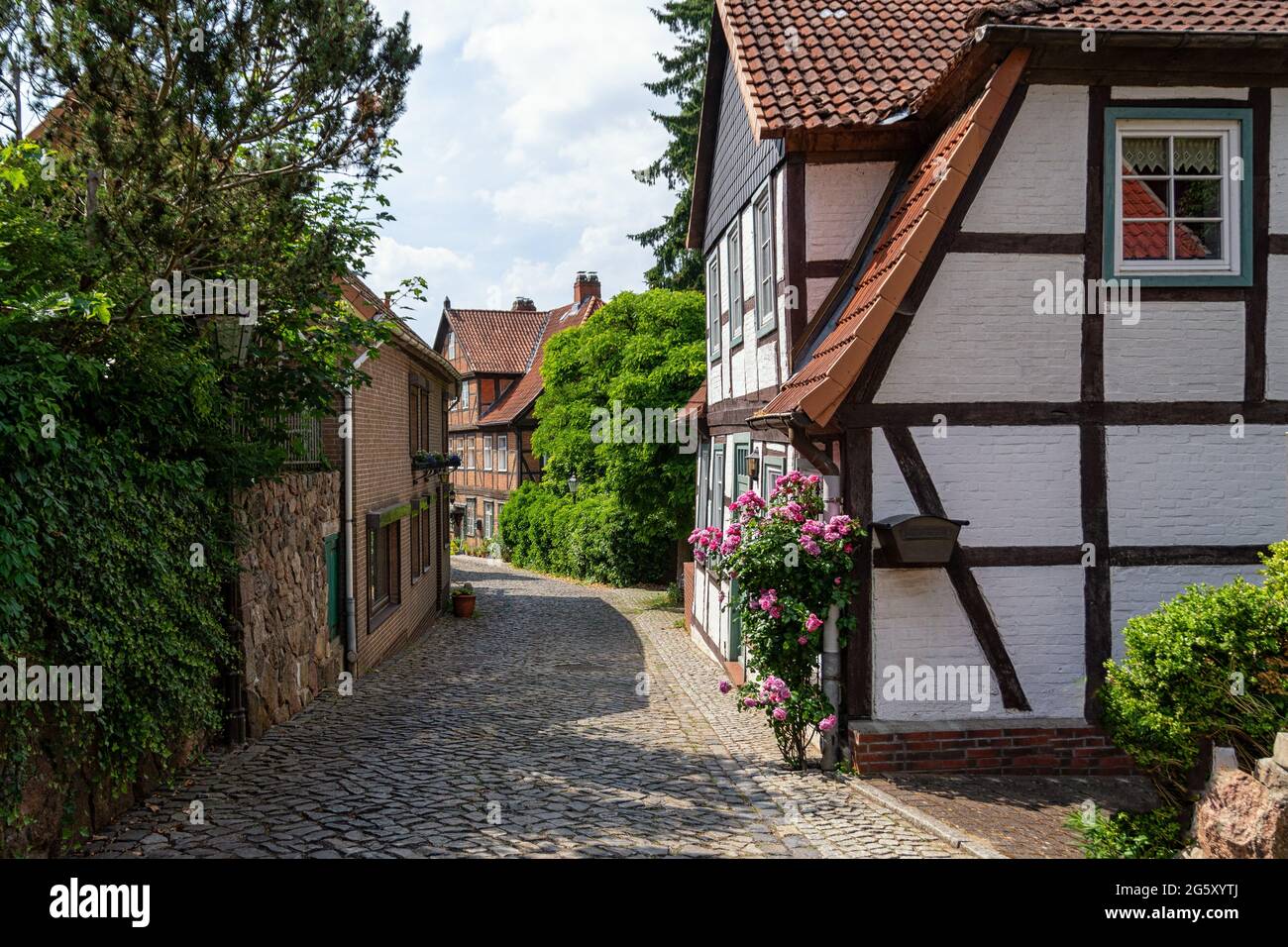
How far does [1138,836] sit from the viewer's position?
580 cm

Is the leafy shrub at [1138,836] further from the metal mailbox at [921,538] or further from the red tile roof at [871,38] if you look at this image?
the red tile roof at [871,38]

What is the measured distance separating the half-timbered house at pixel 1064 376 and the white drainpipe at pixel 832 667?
8 centimetres

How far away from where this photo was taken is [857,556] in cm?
795

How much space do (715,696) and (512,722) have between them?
2814mm

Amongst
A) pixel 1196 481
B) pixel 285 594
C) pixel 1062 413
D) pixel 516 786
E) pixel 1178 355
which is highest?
pixel 1178 355

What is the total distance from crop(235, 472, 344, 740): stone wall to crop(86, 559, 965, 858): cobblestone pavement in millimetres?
396

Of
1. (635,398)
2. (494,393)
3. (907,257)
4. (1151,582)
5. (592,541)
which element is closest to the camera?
(907,257)

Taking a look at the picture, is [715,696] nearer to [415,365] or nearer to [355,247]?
[355,247]

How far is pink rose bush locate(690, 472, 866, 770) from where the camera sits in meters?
7.83

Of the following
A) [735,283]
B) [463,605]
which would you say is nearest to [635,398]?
[463,605]

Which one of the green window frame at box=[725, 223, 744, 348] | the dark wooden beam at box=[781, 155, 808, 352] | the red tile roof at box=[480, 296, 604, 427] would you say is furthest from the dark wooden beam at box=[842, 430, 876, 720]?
the red tile roof at box=[480, 296, 604, 427]

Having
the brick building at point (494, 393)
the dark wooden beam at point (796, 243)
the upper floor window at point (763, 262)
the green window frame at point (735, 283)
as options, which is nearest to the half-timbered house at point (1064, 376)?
the dark wooden beam at point (796, 243)

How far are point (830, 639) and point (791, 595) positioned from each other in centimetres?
47

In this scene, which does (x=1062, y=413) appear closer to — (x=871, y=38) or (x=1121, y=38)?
(x=1121, y=38)
